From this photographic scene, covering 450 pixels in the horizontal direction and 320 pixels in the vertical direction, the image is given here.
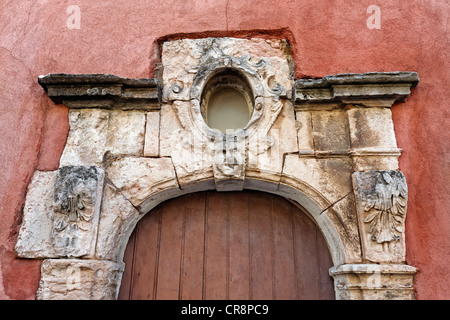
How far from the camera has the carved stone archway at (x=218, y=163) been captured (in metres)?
1.86

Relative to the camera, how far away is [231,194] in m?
2.23

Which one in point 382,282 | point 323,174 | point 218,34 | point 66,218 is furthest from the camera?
point 218,34

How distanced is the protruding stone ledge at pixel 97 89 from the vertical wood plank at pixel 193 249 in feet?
2.33

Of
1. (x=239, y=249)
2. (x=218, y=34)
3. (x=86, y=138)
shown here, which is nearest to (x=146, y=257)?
(x=239, y=249)

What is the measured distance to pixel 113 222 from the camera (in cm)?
196

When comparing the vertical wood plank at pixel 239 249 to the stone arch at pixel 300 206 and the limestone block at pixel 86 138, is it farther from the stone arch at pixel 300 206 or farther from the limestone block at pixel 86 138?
the limestone block at pixel 86 138

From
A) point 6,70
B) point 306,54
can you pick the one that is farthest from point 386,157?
point 6,70

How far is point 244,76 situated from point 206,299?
1.42 metres

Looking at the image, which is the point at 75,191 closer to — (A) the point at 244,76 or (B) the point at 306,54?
(A) the point at 244,76

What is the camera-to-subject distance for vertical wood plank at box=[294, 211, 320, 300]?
6.67ft

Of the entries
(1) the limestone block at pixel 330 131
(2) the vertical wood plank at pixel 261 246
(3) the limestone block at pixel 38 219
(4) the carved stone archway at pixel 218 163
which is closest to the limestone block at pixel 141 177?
(4) the carved stone archway at pixel 218 163

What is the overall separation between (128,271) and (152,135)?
0.86 metres

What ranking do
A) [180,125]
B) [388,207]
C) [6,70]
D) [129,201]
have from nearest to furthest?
1. [388,207]
2. [129,201]
3. [180,125]
4. [6,70]

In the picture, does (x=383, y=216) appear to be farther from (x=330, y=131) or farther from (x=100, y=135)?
(x=100, y=135)
